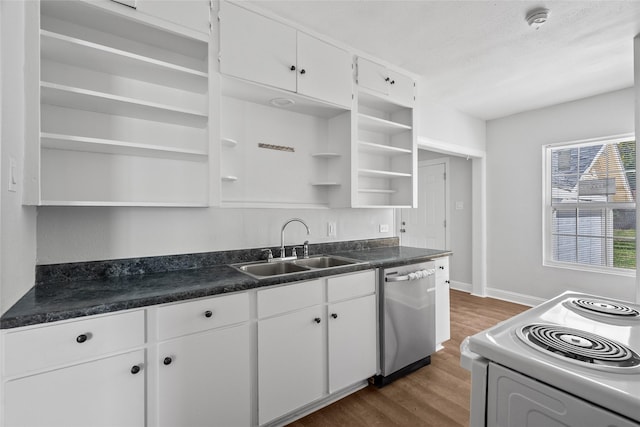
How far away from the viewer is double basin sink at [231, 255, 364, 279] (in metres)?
2.17

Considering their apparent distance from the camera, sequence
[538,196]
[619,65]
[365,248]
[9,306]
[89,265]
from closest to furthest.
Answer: [9,306]
[89,265]
[619,65]
[365,248]
[538,196]

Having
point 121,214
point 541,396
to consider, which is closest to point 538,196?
point 541,396

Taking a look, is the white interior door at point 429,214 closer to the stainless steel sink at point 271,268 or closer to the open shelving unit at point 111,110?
the stainless steel sink at point 271,268

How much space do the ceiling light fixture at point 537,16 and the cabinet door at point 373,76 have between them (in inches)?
42.4

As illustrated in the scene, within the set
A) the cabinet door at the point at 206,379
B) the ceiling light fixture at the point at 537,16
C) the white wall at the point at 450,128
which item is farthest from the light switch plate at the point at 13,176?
the white wall at the point at 450,128

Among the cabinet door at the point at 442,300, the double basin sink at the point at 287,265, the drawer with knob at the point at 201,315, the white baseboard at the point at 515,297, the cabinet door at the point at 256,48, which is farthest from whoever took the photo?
the white baseboard at the point at 515,297

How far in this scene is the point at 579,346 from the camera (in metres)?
0.79

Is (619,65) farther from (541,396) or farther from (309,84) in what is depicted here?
(541,396)

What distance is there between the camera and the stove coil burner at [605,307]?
39.5 inches

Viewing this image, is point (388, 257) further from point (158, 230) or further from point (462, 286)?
point (462, 286)

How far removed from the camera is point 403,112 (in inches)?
119

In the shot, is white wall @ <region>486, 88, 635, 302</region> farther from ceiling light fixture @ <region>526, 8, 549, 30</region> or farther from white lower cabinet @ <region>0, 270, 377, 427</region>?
white lower cabinet @ <region>0, 270, 377, 427</region>

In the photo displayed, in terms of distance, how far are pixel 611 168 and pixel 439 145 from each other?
1.98m

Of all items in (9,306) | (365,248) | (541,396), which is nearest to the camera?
(541,396)
